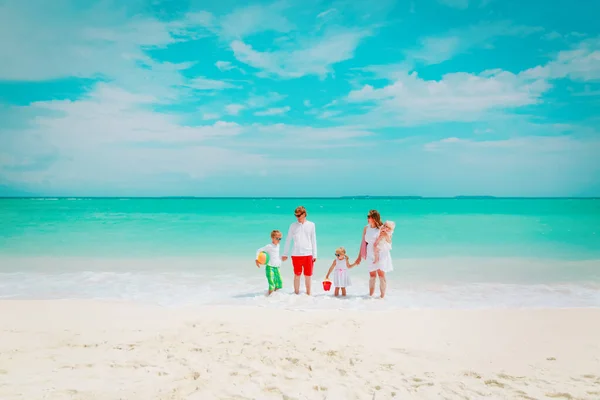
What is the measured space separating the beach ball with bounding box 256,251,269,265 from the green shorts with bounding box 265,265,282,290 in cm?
16

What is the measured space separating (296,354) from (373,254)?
12.2 feet

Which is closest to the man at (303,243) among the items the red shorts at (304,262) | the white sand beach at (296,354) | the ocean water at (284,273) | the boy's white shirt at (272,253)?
the red shorts at (304,262)

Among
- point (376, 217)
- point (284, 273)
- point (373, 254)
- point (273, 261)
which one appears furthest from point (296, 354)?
point (284, 273)

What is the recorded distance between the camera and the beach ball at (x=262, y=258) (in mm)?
8125

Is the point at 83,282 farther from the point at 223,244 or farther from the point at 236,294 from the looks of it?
the point at 223,244

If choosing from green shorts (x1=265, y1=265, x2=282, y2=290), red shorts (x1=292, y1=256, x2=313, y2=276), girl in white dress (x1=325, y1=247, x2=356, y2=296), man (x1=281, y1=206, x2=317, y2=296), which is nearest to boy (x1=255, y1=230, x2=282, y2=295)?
green shorts (x1=265, y1=265, x2=282, y2=290)

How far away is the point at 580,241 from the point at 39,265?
22.8m

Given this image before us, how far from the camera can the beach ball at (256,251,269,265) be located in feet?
26.7

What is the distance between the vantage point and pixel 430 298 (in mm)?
8727

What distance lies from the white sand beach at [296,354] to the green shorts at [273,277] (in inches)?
56.1

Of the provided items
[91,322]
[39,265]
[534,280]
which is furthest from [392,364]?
[39,265]

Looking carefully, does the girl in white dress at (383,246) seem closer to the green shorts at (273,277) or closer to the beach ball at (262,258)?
the green shorts at (273,277)

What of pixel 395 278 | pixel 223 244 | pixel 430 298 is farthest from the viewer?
pixel 223 244

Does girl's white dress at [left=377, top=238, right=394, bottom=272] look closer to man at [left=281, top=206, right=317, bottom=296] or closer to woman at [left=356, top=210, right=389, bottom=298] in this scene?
woman at [left=356, top=210, right=389, bottom=298]
